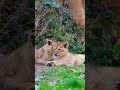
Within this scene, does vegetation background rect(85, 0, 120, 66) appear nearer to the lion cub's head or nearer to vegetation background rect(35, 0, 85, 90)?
vegetation background rect(35, 0, 85, 90)

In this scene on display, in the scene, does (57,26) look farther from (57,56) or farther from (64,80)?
(64,80)

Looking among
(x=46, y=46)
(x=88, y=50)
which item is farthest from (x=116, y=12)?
(x=46, y=46)

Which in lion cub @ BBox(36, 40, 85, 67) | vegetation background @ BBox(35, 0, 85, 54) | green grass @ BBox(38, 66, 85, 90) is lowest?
green grass @ BBox(38, 66, 85, 90)

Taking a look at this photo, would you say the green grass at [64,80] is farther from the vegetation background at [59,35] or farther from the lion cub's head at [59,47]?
the lion cub's head at [59,47]

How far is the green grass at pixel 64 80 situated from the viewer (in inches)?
189

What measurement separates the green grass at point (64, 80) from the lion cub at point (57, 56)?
86 millimetres

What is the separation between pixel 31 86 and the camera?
4785 mm

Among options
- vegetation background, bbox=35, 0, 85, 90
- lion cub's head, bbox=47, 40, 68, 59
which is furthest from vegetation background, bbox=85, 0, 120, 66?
lion cub's head, bbox=47, 40, 68, 59

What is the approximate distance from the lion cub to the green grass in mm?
86

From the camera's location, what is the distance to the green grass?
189 inches

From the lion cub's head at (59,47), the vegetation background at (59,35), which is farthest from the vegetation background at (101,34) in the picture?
the lion cub's head at (59,47)

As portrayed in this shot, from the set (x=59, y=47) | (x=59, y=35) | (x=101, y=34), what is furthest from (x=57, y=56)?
(x=101, y=34)

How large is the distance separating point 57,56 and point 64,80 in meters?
0.28

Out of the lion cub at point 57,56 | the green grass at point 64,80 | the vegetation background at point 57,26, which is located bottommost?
the green grass at point 64,80
